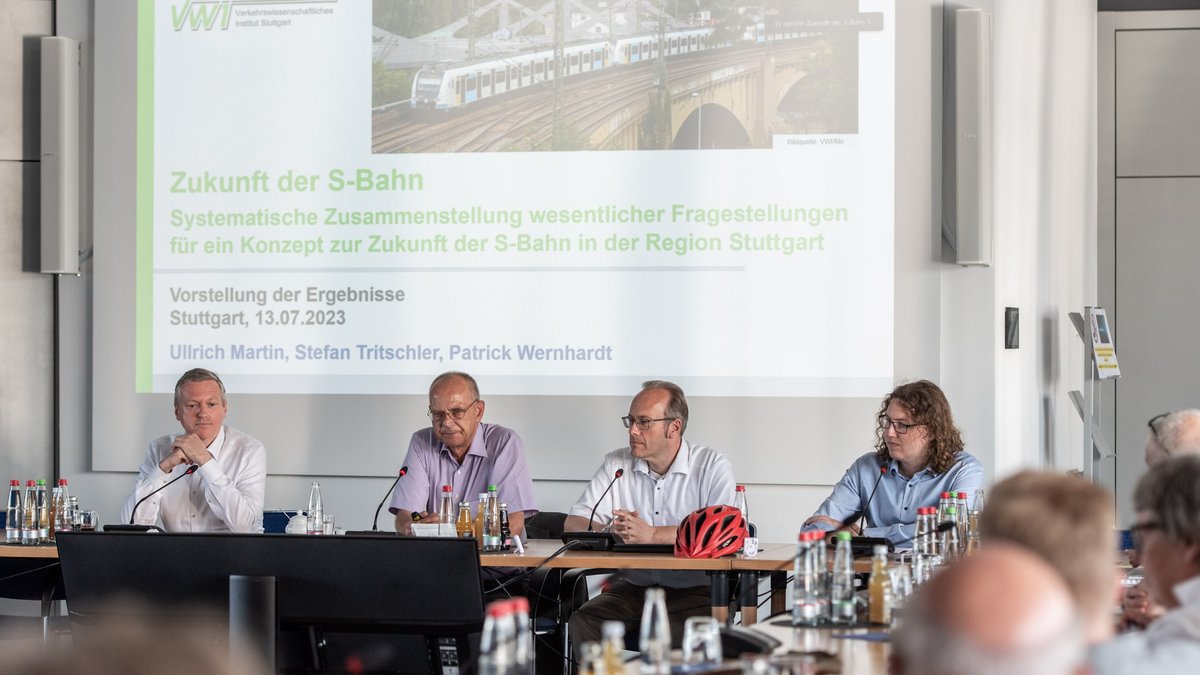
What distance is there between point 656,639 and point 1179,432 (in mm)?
2625

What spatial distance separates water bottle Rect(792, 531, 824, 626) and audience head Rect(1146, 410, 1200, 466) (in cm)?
158

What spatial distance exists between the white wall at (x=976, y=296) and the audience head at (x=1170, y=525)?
11.5 ft

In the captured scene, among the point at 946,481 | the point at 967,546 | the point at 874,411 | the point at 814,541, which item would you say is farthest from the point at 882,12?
the point at 814,541

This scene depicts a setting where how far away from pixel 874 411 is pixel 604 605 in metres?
1.72

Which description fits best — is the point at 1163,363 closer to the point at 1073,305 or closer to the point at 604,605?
the point at 1073,305

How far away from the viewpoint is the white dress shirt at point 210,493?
5.16m

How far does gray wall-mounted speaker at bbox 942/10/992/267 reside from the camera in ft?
19.2

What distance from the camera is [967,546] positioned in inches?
171

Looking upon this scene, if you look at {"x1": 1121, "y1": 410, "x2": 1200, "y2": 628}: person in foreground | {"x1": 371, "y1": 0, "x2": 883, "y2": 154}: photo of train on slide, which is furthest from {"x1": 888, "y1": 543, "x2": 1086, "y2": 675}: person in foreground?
{"x1": 371, "y1": 0, "x2": 883, "y2": 154}: photo of train on slide

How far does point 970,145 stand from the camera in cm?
586

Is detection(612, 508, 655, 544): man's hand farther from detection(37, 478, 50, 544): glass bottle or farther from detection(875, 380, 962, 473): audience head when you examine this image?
detection(37, 478, 50, 544): glass bottle

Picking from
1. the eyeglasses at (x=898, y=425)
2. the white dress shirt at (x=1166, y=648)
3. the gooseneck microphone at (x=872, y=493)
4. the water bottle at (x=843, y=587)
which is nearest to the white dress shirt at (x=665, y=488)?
the gooseneck microphone at (x=872, y=493)

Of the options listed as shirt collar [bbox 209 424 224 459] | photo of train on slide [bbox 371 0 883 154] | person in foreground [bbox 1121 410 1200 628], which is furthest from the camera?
photo of train on slide [bbox 371 0 883 154]

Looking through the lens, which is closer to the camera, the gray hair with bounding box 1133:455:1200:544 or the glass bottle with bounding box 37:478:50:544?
the gray hair with bounding box 1133:455:1200:544
